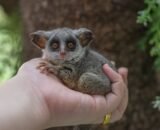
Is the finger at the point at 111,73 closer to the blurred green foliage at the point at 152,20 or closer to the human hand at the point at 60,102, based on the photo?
the human hand at the point at 60,102

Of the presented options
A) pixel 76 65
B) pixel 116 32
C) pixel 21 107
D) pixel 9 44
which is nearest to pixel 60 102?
pixel 21 107

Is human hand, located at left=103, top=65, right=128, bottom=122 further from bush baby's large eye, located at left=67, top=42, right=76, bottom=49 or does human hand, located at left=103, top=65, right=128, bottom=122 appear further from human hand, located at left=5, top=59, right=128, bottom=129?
bush baby's large eye, located at left=67, top=42, right=76, bottom=49

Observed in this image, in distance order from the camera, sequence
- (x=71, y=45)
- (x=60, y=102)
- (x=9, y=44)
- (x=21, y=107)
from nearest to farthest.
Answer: (x=21, y=107)
(x=60, y=102)
(x=71, y=45)
(x=9, y=44)

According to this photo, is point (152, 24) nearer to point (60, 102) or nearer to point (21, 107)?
point (60, 102)

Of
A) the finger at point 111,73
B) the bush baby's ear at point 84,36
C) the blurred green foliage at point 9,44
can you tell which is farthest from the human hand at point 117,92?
the blurred green foliage at point 9,44

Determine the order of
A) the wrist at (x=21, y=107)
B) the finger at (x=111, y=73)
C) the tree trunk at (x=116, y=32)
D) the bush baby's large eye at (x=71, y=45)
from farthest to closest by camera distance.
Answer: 1. the tree trunk at (x=116, y=32)
2. the finger at (x=111, y=73)
3. the bush baby's large eye at (x=71, y=45)
4. the wrist at (x=21, y=107)

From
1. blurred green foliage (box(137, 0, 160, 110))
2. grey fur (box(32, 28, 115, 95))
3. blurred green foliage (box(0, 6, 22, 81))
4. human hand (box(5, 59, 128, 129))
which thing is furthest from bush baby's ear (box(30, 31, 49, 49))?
blurred green foliage (box(0, 6, 22, 81))

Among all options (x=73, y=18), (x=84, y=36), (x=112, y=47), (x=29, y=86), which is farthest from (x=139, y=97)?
(x=29, y=86)
